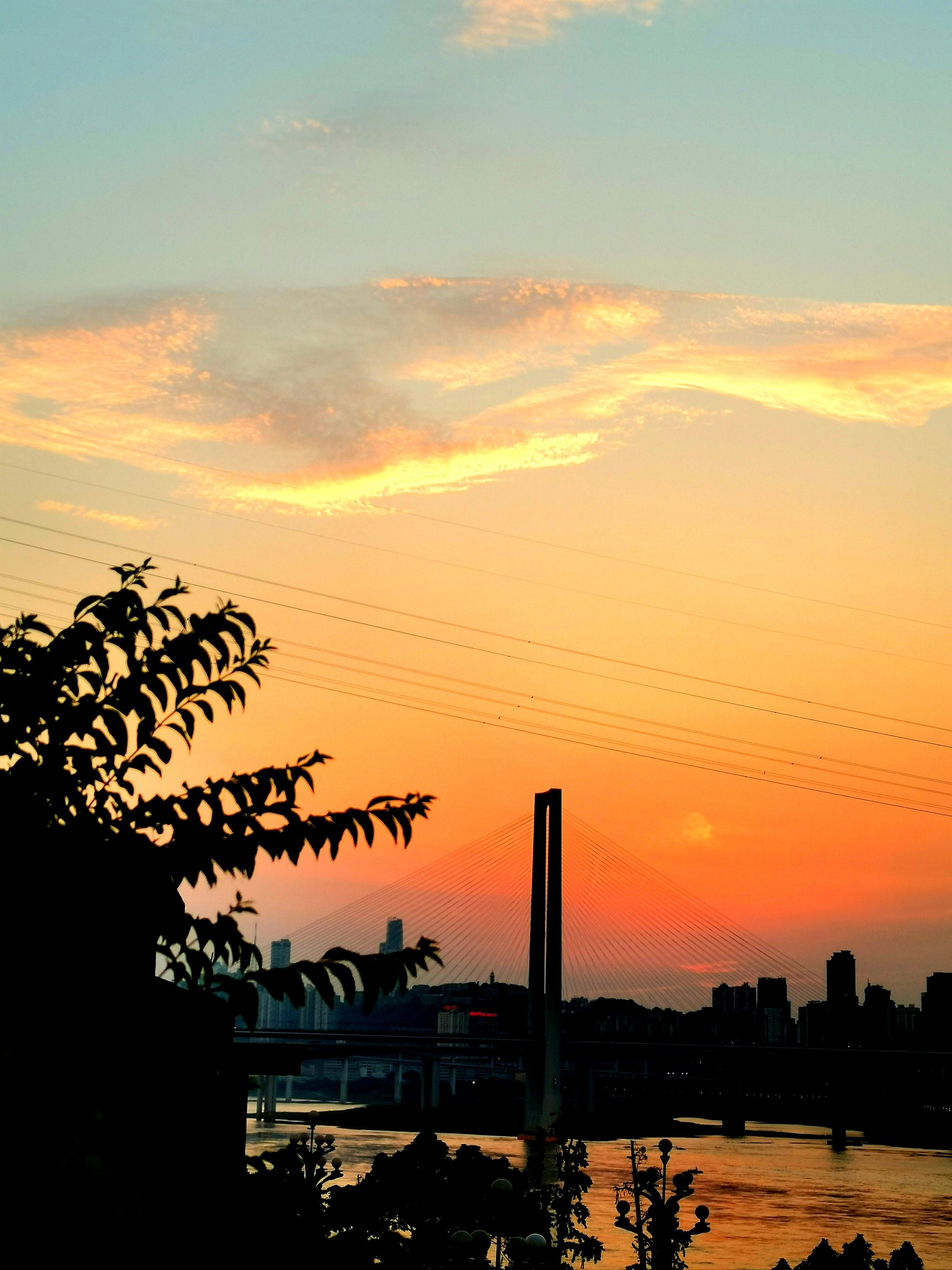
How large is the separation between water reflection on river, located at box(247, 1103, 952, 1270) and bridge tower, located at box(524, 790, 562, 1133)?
301 cm

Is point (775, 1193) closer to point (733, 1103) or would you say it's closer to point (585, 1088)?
point (585, 1088)

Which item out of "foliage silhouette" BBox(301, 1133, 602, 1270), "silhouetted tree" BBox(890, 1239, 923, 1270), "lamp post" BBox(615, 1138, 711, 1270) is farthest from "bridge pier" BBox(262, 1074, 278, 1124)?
"silhouetted tree" BBox(890, 1239, 923, 1270)

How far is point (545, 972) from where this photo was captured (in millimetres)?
54781

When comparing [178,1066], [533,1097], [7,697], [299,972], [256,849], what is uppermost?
[7,697]

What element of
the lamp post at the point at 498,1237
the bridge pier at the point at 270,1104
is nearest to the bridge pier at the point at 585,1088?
the bridge pier at the point at 270,1104

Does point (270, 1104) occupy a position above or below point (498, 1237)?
below

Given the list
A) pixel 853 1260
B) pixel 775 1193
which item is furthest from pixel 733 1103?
pixel 853 1260

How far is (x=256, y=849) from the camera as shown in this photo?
153 inches

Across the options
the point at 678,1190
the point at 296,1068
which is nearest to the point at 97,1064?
the point at 296,1068

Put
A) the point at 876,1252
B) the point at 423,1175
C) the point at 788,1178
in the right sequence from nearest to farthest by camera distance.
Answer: the point at 423,1175 → the point at 876,1252 → the point at 788,1178

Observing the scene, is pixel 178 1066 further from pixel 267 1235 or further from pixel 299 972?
pixel 267 1235

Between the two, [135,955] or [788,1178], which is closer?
[135,955]

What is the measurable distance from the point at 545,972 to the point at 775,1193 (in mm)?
12313

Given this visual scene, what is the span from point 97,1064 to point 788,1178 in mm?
61740
